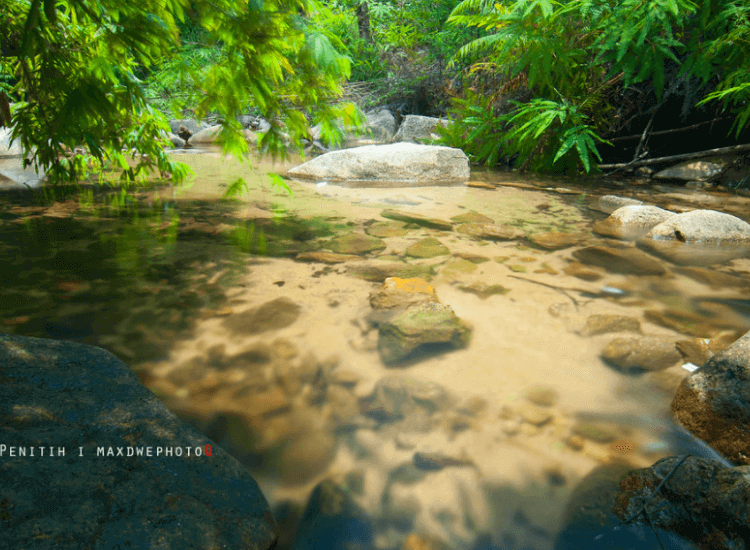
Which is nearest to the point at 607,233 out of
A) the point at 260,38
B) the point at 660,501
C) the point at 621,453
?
the point at 621,453

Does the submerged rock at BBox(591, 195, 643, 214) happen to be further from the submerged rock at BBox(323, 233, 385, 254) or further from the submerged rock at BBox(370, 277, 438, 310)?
the submerged rock at BBox(370, 277, 438, 310)

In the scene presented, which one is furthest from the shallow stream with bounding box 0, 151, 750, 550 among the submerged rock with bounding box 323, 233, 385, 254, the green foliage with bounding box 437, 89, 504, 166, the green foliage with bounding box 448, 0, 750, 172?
the green foliage with bounding box 437, 89, 504, 166

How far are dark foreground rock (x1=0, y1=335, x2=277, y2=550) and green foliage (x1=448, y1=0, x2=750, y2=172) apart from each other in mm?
6035

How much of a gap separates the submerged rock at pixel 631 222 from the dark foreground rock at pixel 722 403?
240 centimetres

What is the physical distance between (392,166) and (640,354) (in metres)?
4.96

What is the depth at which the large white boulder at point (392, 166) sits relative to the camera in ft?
20.5

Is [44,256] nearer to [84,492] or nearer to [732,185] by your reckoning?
[84,492]

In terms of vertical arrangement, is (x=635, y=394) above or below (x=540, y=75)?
Answer: below

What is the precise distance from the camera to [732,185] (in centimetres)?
601

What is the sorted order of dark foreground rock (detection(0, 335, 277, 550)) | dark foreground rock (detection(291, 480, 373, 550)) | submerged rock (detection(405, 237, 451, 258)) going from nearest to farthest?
dark foreground rock (detection(0, 335, 277, 550)) < dark foreground rock (detection(291, 480, 373, 550)) < submerged rock (detection(405, 237, 451, 258))

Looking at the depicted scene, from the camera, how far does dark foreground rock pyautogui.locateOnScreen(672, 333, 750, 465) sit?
4.21 feet

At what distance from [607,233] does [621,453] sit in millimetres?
2777

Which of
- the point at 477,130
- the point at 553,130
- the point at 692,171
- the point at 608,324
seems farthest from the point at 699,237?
the point at 477,130

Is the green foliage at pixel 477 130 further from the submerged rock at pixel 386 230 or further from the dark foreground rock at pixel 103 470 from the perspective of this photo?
the dark foreground rock at pixel 103 470
